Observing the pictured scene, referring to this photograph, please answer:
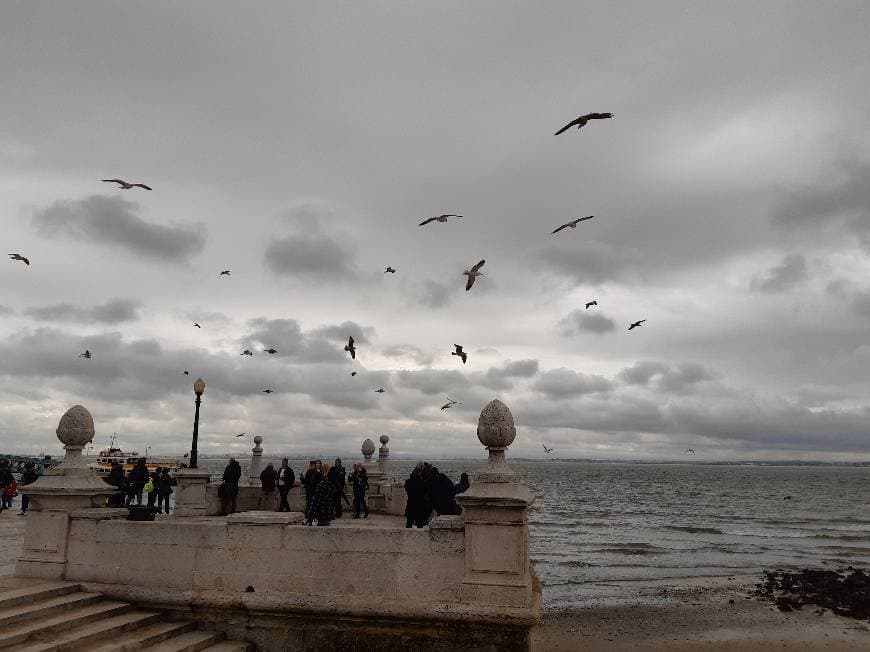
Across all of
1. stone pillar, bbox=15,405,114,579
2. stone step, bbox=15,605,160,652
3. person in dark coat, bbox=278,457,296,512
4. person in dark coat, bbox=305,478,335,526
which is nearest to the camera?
stone step, bbox=15,605,160,652

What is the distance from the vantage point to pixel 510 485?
843 cm

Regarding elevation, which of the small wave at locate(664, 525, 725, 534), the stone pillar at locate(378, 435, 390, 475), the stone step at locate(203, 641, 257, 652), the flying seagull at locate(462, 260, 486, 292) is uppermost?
the flying seagull at locate(462, 260, 486, 292)

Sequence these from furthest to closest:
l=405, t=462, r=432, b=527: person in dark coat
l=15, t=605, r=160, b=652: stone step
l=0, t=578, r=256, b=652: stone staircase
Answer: l=405, t=462, r=432, b=527: person in dark coat → l=0, t=578, r=256, b=652: stone staircase → l=15, t=605, r=160, b=652: stone step

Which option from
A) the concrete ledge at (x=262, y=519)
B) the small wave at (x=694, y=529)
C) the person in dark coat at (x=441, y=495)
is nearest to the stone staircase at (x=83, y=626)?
the concrete ledge at (x=262, y=519)

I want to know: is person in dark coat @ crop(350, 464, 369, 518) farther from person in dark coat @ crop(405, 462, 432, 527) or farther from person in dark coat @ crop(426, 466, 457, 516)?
person in dark coat @ crop(426, 466, 457, 516)

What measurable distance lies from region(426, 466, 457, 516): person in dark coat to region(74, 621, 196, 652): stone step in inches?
189

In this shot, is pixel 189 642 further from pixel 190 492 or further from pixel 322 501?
pixel 190 492

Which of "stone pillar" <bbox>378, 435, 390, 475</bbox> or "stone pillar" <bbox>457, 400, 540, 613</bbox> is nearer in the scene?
"stone pillar" <bbox>457, 400, 540, 613</bbox>

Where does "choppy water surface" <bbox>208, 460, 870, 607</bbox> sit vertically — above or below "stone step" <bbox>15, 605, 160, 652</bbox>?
below

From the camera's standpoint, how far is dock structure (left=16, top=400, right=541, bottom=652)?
823 centimetres

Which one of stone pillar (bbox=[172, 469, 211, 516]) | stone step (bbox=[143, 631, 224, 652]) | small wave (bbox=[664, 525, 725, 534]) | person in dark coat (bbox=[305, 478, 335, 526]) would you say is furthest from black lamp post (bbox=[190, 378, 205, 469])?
small wave (bbox=[664, 525, 725, 534])

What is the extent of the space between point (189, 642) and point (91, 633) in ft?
3.86

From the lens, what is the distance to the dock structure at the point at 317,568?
27.0ft

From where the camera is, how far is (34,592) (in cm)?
845
